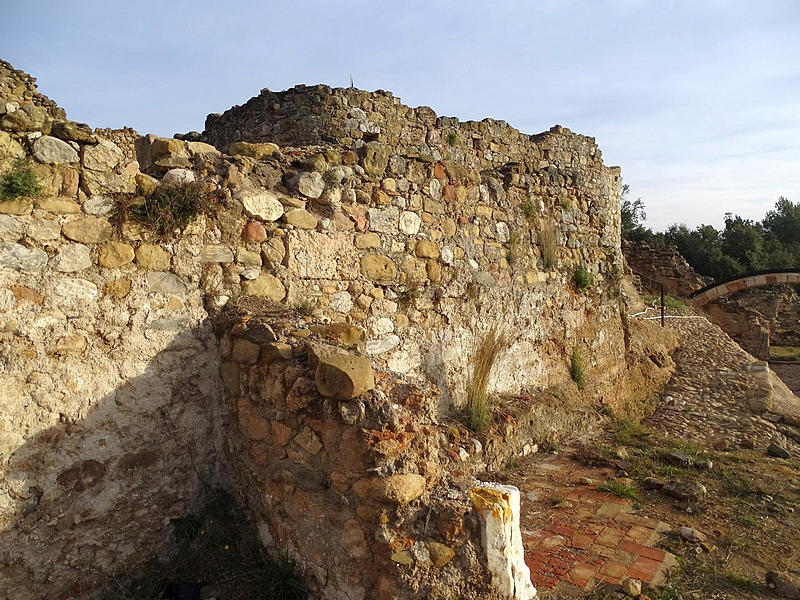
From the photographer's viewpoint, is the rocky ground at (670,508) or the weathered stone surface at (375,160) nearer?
the rocky ground at (670,508)

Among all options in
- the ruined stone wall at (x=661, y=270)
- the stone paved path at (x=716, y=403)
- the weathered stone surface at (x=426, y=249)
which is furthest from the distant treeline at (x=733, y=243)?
the weathered stone surface at (x=426, y=249)

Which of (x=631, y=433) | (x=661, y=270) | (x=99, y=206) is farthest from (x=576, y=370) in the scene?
(x=661, y=270)

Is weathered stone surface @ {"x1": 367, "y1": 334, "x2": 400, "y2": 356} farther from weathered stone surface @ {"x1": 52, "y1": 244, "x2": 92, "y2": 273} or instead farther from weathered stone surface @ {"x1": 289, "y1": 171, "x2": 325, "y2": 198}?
weathered stone surface @ {"x1": 52, "y1": 244, "x2": 92, "y2": 273}

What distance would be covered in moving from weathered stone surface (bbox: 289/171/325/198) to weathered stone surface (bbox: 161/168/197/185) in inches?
25.6

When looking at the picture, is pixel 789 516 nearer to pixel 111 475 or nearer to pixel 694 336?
pixel 111 475

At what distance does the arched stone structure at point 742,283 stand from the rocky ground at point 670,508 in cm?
1097

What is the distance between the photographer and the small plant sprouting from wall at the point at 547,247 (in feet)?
17.5

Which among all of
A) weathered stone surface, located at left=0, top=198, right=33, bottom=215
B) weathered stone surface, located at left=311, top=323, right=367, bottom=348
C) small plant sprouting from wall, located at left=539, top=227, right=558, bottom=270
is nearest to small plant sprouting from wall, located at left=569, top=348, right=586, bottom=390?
small plant sprouting from wall, located at left=539, top=227, right=558, bottom=270

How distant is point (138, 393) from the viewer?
2811mm

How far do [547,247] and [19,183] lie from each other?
4259 millimetres

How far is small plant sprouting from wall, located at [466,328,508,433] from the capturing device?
416 centimetres

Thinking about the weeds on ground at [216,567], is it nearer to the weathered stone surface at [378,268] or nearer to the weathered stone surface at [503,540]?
the weathered stone surface at [503,540]

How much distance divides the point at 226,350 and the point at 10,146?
1.37m

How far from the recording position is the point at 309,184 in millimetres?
3598
